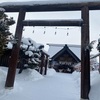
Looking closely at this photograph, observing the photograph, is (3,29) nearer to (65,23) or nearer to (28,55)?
(65,23)

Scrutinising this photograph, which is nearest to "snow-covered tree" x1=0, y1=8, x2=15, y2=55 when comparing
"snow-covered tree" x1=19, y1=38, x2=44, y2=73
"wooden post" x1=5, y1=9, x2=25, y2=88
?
"wooden post" x1=5, y1=9, x2=25, y2=88

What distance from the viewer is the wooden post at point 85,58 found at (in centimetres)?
746

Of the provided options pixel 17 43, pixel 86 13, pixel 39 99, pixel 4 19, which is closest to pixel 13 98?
pixel 39 99

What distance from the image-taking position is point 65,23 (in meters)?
8.53

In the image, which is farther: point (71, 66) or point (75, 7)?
point (71, 66)

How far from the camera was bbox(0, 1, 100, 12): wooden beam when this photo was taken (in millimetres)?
8266

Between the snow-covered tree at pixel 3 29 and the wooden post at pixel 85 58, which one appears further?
the wooden post at pixel 85 58

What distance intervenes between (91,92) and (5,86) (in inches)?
170

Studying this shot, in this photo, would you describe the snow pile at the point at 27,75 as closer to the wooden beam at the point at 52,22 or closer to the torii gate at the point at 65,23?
the torii gate at the point at 65,23

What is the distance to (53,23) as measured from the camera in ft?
28.5

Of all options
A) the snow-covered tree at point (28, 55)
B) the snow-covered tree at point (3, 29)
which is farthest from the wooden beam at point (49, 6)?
the snow-covered tree at point (28, 55)

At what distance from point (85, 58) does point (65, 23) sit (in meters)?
2.14

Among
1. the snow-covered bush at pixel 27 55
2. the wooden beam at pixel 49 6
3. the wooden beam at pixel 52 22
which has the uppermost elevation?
the wooden beam at pixel 49 6

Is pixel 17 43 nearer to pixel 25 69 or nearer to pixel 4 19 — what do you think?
pixel 4 19
